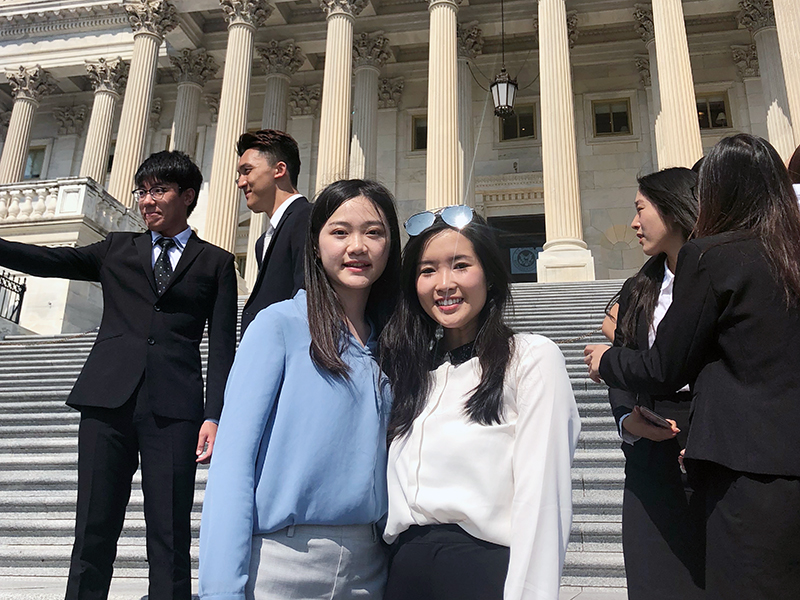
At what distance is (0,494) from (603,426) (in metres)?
5.54

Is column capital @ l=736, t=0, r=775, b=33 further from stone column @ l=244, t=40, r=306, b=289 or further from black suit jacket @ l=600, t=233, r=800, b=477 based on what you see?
black suit jacket @ l=600, t=233, r=800, b=477

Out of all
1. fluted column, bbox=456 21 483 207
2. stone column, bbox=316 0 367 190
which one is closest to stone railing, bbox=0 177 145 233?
stone column, bbox=316 0 367 190

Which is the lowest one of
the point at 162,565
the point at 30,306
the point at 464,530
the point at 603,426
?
the point at 162,565

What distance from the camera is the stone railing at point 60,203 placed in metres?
15.7

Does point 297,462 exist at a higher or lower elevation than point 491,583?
higher

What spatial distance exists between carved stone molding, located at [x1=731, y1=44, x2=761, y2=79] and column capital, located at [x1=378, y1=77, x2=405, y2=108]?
1151 cm

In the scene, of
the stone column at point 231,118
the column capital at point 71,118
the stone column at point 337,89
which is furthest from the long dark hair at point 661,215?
the column capital at point 71,118

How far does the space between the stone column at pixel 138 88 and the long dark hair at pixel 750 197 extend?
19419 millimetres

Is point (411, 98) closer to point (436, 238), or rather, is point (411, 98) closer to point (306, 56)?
point (306, 56)

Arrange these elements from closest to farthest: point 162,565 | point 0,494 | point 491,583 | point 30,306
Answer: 1. point 491,583
2. point 162,565
3. point 0,494
4. point 30,306

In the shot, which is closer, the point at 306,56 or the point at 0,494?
the point at 0,494

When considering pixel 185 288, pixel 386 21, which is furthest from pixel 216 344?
pixel 386 21

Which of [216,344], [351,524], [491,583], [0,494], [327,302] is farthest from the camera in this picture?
[0,494]

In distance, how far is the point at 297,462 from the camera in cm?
188
